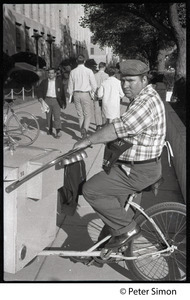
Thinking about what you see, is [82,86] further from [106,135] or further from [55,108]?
[106,135]

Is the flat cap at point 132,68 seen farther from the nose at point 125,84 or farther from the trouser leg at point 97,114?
the trouser leg at point 97,114

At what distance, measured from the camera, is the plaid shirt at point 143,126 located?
7.99 ft

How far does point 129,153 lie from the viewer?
8.55 feet

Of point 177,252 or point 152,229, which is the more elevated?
point 152,229

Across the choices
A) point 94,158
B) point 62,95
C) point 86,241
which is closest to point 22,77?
point 62,95

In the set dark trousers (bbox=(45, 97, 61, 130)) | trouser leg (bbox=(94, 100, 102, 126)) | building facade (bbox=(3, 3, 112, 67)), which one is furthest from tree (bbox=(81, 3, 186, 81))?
building facade (bbox=(3, 3, 112, 67))

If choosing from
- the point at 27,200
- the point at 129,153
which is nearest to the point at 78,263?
the point at 27,200

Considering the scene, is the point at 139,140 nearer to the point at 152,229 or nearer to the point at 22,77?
the point at 152,229

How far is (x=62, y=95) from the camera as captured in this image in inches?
329

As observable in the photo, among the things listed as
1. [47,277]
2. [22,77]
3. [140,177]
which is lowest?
[47,277]

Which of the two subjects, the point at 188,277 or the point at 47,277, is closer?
the point at 188,277
